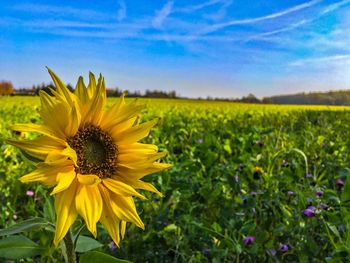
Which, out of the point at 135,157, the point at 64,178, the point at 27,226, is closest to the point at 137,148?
the point at 135,157

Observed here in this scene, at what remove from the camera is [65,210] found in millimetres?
1178

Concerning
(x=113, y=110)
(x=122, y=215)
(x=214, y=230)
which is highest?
(x=113, y=110)

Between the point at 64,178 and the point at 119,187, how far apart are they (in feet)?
0.49

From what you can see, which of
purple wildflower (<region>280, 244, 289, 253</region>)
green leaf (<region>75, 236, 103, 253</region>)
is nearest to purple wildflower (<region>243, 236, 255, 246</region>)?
purple wildflower (<region>280, 244, 289, 253</region>)

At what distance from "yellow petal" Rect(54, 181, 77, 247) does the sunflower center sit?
0.07 m

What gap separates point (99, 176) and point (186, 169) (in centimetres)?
195

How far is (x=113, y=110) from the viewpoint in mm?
1328

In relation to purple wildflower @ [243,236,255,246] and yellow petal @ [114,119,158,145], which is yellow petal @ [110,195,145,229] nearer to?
yellow petal @ [114,119,158,145]

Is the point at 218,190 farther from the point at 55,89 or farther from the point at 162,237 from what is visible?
the point at 55,89

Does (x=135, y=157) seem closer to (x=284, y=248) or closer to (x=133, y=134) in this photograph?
(x=133, y=134)

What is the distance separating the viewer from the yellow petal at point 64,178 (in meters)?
1.13

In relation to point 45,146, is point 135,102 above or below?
above

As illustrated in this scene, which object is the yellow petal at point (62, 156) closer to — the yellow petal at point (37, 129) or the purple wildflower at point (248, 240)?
the yellow petal at point (37, 129)

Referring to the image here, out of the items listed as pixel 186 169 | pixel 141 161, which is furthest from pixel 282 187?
pixel 141 161
